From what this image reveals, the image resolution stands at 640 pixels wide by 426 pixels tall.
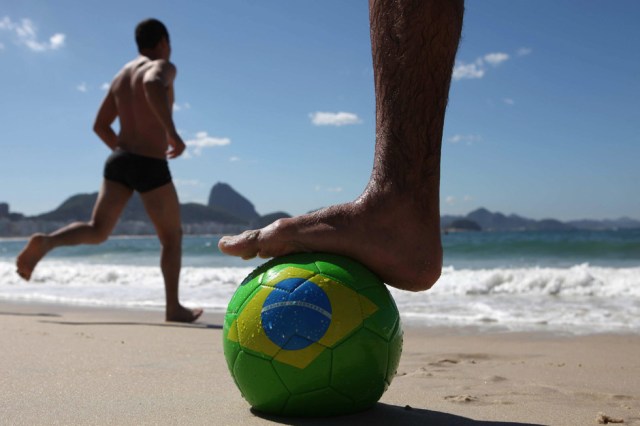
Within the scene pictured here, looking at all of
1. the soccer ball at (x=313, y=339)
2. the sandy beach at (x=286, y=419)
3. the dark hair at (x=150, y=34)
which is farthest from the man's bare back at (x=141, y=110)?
the soccer ball at (x=313, y=339)

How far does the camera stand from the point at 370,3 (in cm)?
209

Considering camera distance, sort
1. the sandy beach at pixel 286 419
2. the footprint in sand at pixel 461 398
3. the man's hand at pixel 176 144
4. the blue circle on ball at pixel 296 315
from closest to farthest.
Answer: the blue circle on ball at pixel 296 315 < the sandy beach at pixel 286 419 < the footprint in sand at pixel 461 398 < the man's hand at pixel 176 144

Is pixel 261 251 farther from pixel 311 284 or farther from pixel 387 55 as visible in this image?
pixel 387 55

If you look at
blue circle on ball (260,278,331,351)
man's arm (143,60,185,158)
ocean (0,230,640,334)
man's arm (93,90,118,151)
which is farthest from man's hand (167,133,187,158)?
blue circle on ball (260,278,331,351)

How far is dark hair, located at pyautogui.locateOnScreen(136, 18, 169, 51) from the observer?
4680 mm

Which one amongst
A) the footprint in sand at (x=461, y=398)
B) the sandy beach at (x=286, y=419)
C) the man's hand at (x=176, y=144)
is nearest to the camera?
the sandy beach at (x=286, y=419)

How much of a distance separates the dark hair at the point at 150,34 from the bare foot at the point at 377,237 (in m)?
3.17

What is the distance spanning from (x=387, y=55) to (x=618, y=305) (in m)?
4.75

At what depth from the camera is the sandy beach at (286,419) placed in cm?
192

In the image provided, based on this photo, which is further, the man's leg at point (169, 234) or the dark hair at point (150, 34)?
the dark hair at point (150, 34)

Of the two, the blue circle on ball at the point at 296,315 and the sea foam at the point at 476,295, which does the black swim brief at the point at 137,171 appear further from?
the blue circle on ball at the point at 296,315

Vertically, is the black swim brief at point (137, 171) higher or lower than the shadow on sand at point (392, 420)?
higher

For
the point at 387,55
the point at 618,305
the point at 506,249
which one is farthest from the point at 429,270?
the point at 506,249

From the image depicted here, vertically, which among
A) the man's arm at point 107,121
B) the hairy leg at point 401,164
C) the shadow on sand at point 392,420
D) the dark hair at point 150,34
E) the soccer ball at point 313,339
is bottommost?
the shadow on sand at point 392,420
